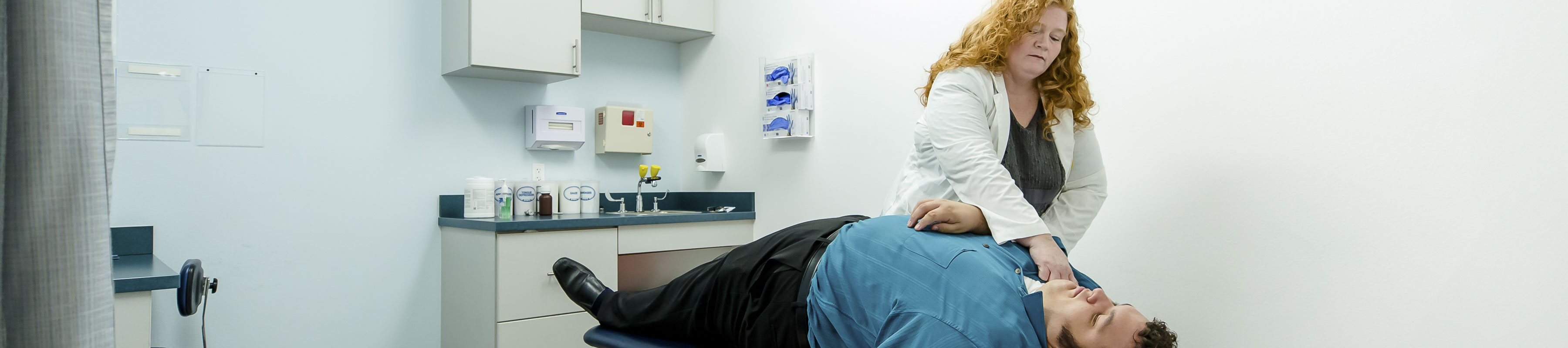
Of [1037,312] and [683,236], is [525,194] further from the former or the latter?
[1037,312]

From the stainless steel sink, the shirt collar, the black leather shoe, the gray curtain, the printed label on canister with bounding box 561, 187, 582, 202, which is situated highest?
the gray curtain

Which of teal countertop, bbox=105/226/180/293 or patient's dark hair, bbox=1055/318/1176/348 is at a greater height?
teal countertop, bbox=105/226/180/293

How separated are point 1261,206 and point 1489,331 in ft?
1.56

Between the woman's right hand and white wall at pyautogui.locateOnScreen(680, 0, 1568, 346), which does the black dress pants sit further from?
white wall at pyautogui.locateOnScreen(680, 0, 1568, 346)

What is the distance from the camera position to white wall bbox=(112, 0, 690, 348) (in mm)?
2621

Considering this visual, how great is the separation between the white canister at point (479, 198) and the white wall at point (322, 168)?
9.4 inches

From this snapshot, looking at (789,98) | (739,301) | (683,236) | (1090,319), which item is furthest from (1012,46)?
(683,236)

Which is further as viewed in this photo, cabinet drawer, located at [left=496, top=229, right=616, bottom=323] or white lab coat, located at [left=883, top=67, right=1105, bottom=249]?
cabinet drawer, located at [left=496, top=229, right=616, bottom=323]

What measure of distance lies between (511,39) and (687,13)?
830 millimetres

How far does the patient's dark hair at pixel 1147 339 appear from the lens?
1372mm

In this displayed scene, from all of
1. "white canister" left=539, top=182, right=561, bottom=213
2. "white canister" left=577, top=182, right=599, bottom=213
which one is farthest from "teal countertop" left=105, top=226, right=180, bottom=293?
"white canister" left=577, top=182, right=599, bottom=213

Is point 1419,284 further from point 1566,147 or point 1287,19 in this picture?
point 1287,19

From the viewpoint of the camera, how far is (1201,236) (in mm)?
2059

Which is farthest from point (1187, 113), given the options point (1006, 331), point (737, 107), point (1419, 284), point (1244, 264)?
point (737, 107)
